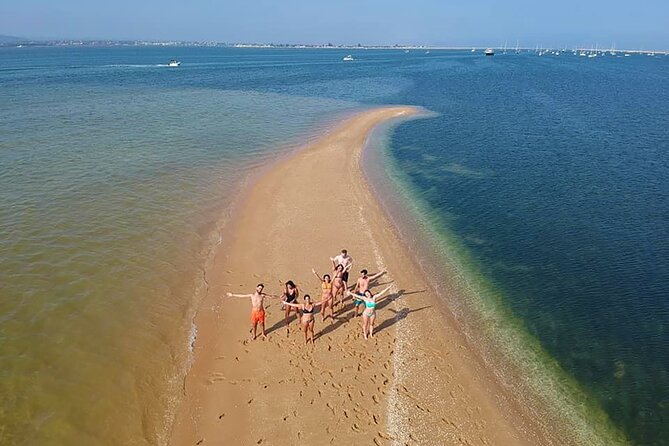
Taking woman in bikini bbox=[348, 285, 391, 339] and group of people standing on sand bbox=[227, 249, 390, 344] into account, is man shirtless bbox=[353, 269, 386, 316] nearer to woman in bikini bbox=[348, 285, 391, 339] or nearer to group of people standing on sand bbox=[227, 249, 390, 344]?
group of people standing on sand bbox=[227, 249, 390, 344]

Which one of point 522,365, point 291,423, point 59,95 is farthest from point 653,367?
point 59,95

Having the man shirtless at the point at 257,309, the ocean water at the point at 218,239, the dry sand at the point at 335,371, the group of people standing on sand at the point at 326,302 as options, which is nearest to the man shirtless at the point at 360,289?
the group of people standing on sand at the point at 326,302

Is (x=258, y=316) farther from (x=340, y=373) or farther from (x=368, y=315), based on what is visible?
(x=368, y=315)

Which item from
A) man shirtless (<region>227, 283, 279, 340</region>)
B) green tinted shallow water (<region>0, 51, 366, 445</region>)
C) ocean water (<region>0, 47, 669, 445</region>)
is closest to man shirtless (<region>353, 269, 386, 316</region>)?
man shirtless (<region>227, 283, 279, 340</region>)

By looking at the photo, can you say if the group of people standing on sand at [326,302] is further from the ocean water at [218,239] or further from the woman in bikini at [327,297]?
the ocean water at [218,239]

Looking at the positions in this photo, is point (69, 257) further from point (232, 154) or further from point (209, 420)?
point (232, 154)

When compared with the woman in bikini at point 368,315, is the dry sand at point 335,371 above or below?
below
